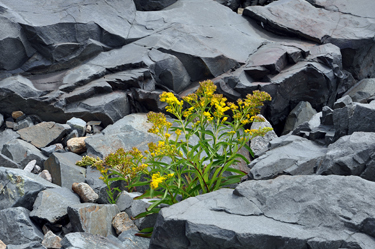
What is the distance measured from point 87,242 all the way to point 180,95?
11.2 feet

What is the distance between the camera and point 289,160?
3.42m

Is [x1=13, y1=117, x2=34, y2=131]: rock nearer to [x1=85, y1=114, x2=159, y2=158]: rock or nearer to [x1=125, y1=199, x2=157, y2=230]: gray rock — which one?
[x1=85, y1=114, x2=159, y2=158]: rock

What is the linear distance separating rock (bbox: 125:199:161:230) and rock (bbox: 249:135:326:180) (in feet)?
3.40

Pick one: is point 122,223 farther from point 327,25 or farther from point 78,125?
point 327,25

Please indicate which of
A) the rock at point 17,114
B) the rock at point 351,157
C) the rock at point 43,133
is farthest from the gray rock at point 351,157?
the rock at point 17,114

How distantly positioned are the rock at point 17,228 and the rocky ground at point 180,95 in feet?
0.04

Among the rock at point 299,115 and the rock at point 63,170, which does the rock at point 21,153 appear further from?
the rock at point 299,115

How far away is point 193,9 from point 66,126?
3.93 meters

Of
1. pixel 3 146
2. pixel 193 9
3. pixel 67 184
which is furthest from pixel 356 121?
pixel 193 9

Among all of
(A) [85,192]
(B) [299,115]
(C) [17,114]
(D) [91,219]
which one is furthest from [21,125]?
(B) [299,115]

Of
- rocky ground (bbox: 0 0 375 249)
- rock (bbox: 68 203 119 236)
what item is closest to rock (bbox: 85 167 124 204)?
rocky ground (bbox: 0 0 375 249)

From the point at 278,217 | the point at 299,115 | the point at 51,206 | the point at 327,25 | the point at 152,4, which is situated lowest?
the point at 51,206

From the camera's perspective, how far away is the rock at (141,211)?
3092mm

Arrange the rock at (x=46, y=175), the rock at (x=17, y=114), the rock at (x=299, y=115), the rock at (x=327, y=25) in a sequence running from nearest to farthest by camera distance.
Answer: the rock at (x=46, y=175)
the rock at (x=17, y=114)
the rock at (x=299, y=115)
the rock at (x=327, y=25)
